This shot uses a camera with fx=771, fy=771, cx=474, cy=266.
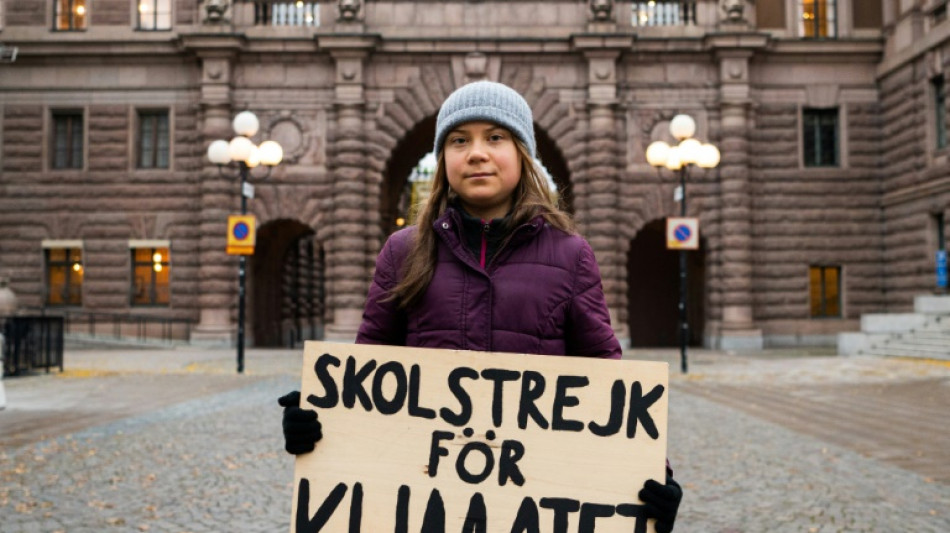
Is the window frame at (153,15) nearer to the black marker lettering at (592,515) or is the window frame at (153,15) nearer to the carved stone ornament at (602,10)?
the carved stone ornament at (602,10)

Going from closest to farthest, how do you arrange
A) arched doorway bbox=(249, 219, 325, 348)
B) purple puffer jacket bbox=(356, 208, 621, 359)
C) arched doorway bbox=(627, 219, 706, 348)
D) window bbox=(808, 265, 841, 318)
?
purple puffer jacket bbox=(356, 208, 621, 359) < window bbox=(808, 265, 841, 318) < arched doorway bbox=(249, 219, 325, 348) < arched doorway bbox=(627, 219, 706, 348)

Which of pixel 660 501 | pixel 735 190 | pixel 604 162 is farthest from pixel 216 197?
pixel 660 501

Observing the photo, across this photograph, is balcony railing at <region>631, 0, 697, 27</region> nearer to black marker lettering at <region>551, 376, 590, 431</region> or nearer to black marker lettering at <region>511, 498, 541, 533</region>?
black marker lettering at <region>551, 376, 590, 431</region>

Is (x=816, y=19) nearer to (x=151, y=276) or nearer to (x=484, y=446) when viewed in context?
(x=151, y=276)

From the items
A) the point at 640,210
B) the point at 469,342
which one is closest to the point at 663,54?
the point at 640,210

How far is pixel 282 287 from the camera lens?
30031 millimetres

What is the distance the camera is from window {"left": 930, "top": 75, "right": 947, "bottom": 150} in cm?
2220

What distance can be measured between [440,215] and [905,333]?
66.7ft

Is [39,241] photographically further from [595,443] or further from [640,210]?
[595,443]

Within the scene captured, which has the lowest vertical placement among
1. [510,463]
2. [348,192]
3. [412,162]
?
[510,463]

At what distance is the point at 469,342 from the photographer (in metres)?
2.59

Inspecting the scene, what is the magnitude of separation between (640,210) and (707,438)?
16.6m

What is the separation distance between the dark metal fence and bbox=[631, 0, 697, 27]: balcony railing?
62.8 ft

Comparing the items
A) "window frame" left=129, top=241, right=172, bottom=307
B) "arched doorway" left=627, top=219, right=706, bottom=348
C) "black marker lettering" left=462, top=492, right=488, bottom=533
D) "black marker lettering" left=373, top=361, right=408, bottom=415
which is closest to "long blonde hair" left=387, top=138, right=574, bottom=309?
"black marker lettering" left=373, top=361, right=408, bottom=415
